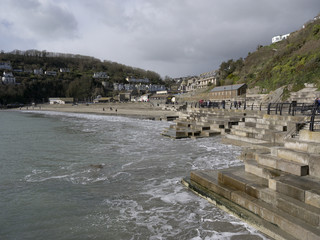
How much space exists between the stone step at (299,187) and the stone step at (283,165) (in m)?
0.14

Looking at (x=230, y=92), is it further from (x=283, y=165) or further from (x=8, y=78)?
(x=8, y=78)

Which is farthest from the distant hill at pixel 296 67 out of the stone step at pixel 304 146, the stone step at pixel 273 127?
the stone step at pixel 304 146

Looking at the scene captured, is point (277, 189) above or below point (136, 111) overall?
below

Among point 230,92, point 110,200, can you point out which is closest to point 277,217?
point 110,200

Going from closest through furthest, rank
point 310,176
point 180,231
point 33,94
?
point 180,231
point 310,176
point 33,94

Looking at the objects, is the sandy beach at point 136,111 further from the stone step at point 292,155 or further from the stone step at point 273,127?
the stone step at point 292,155

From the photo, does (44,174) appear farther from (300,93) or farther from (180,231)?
(300,93)

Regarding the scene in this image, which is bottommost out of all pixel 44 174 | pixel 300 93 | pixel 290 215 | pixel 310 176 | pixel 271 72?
pixel 44 174

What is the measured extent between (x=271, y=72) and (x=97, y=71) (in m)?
177

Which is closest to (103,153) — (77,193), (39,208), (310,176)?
(77,193)

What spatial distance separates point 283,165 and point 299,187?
982mm

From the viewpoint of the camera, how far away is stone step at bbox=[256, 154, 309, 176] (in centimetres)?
467

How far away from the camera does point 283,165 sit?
5.04m

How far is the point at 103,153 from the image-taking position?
11.4 meters
